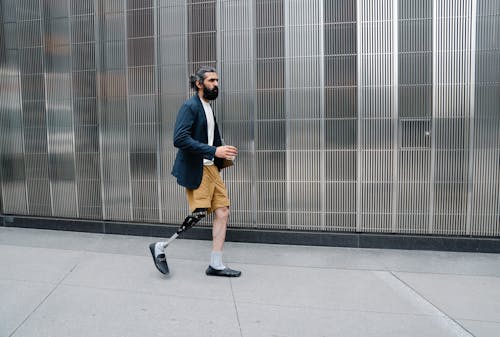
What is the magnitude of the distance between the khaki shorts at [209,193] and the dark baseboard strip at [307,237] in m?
1.41

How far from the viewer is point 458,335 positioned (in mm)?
2977

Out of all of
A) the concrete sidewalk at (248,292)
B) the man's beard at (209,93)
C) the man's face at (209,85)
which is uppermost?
the man's face at (209,85)

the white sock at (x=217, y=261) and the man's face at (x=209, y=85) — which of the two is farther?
the white sock at (x=217, y=261)

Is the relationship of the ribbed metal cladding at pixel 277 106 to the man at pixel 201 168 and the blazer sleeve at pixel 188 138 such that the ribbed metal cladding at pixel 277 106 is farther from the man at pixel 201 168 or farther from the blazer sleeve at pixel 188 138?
the blazer sleeve at pixel 188 138

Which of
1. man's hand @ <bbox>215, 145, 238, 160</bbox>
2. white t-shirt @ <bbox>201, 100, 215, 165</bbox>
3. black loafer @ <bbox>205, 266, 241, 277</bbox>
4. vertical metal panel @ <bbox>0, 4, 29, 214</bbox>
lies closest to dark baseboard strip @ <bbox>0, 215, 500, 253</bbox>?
vertical metal panel @ <bbox>0, 4, 29, 214</bbox>

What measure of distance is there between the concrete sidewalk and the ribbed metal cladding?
2.08 ft

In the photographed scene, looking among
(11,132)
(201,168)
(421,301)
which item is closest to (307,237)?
(421,301)

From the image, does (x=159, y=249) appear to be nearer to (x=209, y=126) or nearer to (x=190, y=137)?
(x=190, y=137)

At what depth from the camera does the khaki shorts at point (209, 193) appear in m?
4.01

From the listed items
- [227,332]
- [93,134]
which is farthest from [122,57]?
[227,332]

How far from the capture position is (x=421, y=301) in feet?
11.8

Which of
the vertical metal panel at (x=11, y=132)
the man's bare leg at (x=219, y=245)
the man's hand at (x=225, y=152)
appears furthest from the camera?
the vertical metal panel at (x=11, y=132)

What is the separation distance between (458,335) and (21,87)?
6.27 m

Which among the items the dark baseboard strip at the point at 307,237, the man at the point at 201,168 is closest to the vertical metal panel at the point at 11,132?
the dark baseboard strip at the point at 307,237
